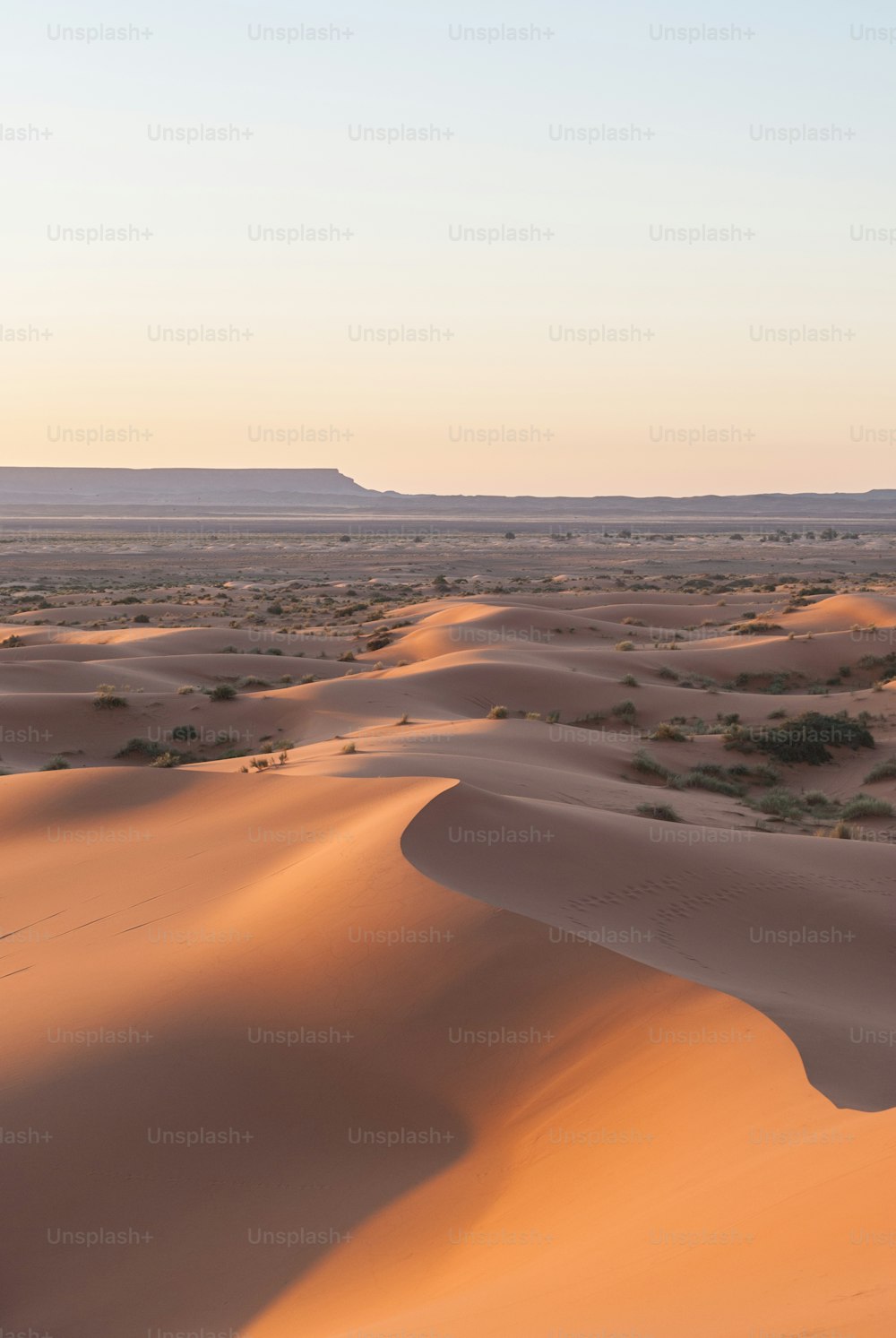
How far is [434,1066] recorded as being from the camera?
7.41 meters

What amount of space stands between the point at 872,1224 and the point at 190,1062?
4412 mm

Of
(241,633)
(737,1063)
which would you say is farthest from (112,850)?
(241,633)

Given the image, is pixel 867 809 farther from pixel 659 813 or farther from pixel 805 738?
pixel 805 738

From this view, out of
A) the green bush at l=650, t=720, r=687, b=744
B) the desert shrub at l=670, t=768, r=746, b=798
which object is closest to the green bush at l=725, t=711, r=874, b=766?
the green bush at l=650, t=720, r=687, b=744

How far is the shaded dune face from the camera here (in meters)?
5.04

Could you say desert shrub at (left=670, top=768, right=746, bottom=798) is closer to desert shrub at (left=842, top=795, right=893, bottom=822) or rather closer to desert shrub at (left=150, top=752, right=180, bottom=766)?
desert shrub at (left=842, top=795, right=893, bottom=822)

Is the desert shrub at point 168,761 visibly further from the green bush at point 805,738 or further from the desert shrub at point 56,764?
the green bush at point 805,738

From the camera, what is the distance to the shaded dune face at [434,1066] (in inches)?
199

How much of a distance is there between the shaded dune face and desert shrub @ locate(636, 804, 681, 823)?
3.84ft

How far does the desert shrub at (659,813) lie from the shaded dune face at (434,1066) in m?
1.17

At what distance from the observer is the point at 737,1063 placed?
6789 millimetres

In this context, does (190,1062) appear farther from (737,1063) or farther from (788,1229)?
(788,1229)

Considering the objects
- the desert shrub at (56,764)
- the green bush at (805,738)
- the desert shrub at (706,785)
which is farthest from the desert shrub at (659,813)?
the desert shrub at (56,764)

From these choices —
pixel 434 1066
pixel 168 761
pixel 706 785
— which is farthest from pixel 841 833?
pixel 168 761
